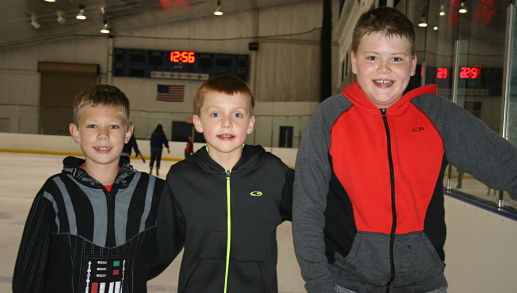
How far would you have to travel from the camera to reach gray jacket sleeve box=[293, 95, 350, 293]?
1.22 m

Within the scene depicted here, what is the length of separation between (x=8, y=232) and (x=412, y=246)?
4150mm

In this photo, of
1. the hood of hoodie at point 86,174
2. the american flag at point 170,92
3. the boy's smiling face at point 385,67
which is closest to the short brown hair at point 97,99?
the hood of hoodie at point 86,174

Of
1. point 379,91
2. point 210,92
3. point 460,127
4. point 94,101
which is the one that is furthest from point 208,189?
point 460,127

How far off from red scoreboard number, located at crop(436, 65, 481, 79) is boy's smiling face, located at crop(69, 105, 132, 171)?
2.76 metres

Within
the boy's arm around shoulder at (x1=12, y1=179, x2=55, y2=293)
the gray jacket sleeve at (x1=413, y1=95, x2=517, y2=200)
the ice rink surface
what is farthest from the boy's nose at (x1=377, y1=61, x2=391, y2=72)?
the ice rink surface

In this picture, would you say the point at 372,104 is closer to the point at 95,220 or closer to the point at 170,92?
the point at 95,220

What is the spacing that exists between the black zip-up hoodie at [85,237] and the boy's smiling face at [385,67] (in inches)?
34.4

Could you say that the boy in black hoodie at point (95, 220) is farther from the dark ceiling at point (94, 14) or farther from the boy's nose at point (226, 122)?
the dark ceiling at point (94, 14)

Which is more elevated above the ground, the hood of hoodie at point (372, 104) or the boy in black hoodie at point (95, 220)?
the hood of hoodie at point (372, 104)

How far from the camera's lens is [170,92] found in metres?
18.8

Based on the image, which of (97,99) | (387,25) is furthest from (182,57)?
(387,25)

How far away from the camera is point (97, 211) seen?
1630 mm

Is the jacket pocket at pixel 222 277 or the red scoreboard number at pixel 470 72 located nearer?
the jacket pocket at pixel 222 277

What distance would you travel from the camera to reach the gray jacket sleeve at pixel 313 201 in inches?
48.2
